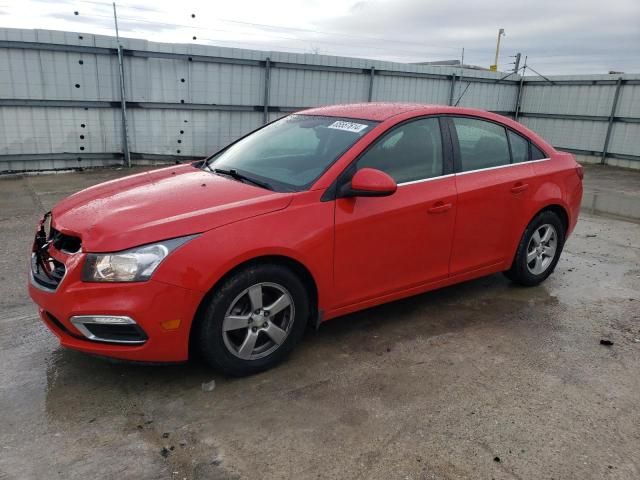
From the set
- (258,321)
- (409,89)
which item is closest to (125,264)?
(258,321)

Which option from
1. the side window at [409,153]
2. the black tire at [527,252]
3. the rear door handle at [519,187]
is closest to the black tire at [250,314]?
the side window at [409,153]

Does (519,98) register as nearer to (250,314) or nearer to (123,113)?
(123,113)

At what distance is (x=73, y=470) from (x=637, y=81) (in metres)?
14.7

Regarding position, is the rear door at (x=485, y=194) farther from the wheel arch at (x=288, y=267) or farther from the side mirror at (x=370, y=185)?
the wheel arch at (x=288, y=267)

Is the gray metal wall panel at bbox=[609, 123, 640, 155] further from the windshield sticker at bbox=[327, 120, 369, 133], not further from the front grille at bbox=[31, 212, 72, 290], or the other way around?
the front grille at bbox=[31, 212, 72, 290]

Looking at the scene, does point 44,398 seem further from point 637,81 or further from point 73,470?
point 637,81

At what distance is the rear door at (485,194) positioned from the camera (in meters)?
3.90

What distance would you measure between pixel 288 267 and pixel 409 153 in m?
1.26

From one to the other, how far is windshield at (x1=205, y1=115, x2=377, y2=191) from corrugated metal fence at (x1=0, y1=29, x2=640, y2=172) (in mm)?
6844

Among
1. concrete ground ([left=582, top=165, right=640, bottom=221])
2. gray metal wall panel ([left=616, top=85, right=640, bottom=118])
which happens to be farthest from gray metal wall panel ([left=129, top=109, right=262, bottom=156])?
gray metal wall panel ([left=616, top=85, right=640, bottom=118])

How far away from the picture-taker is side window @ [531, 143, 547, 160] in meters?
4.47

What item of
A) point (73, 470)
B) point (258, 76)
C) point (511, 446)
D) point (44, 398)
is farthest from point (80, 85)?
point (511, 446)

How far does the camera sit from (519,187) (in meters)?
A: 4.21

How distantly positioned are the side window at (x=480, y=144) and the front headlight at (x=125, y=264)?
7.73ft
